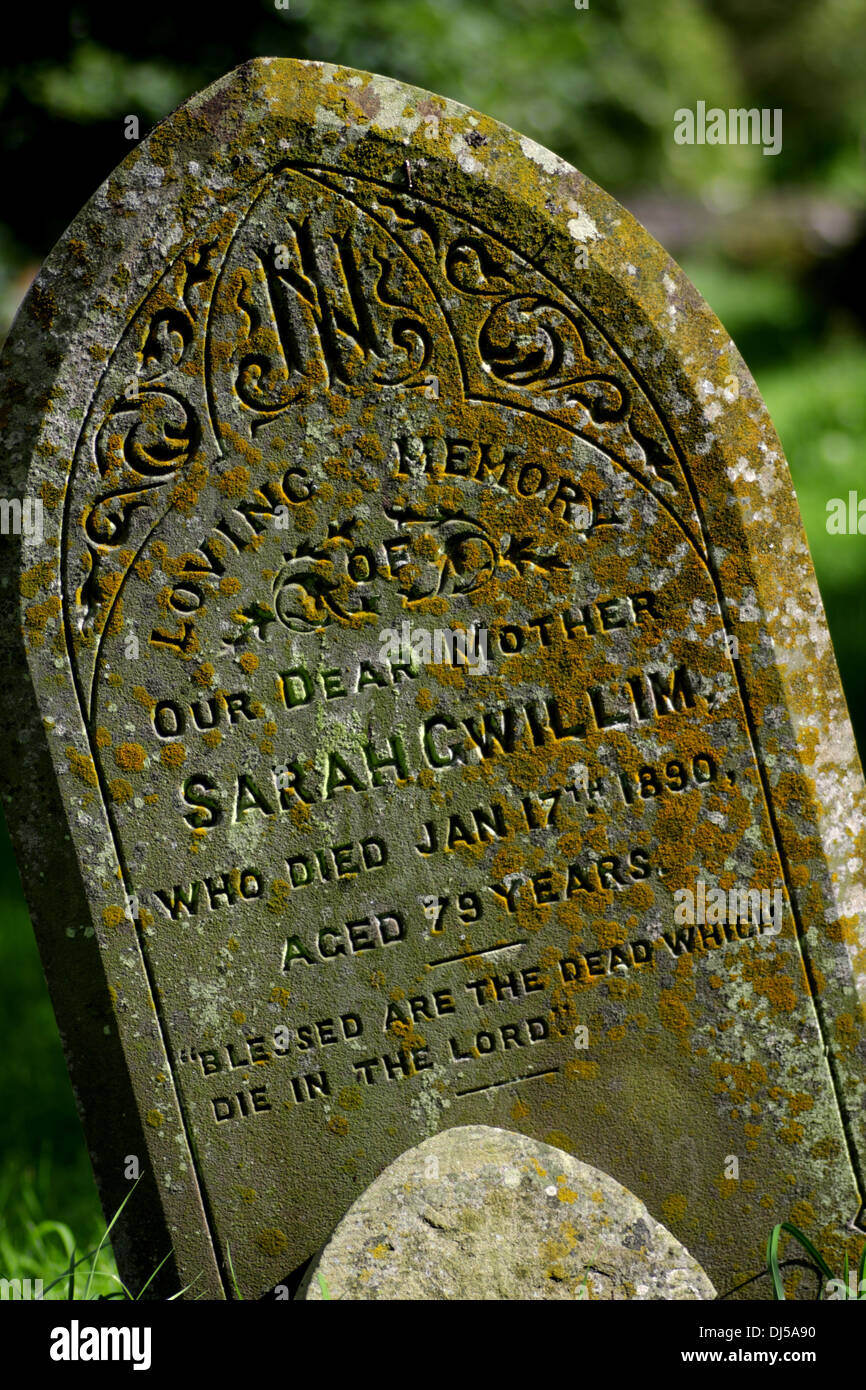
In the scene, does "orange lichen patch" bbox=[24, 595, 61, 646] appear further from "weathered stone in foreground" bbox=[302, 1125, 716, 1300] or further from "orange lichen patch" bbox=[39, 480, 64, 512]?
"weathered stone in foreground" bbox=[302, 1125, 716, 1300]

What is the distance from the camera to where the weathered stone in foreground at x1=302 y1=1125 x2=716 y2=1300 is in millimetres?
2176

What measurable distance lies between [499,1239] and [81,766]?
1.20 metres

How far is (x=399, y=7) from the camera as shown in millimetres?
7727

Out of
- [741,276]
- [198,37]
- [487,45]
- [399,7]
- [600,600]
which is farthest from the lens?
[741,276]

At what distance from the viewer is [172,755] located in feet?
7.73

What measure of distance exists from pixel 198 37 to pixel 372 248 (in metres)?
5.27

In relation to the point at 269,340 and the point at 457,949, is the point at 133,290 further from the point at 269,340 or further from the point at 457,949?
the point at 457,949

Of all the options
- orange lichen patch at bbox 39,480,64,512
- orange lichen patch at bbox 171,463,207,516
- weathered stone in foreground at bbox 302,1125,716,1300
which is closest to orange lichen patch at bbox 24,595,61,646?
orange lichen patch at bbox 39,480,64,512

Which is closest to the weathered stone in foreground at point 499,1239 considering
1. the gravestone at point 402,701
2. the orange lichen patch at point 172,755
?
the gravestone at point 402,701

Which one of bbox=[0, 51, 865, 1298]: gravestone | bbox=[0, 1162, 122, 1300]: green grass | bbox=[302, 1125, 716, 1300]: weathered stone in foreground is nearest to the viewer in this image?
bbox=[302, 1125, 716, 1300]: weathered stone in foreground

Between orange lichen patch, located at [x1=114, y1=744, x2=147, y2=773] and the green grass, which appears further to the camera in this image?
the green grass

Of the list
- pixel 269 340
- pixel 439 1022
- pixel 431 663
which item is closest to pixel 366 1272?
pixel 439 1022

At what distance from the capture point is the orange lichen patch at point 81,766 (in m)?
2.33

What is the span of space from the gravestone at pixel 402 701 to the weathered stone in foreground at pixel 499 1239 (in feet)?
0.59
